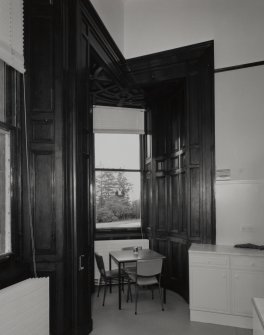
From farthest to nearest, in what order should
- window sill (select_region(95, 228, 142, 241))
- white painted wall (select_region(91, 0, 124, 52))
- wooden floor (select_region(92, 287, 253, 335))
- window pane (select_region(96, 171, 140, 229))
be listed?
1. window pane (select_region(96, 171, 140, 229))
2. window sill (select_region(95, 228, 142, 241))
3. white painted wall (select_region(91, 0, 124, 52))
4. wooden floor (select_region(92, 287, 253, 335))

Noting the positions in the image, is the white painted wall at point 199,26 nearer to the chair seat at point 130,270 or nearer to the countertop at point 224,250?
the countertop at point 224,250

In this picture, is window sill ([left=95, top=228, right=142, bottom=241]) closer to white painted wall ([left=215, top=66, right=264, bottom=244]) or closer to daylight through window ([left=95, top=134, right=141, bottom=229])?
daylight through window ([left=95, top=134, right=141, bottom=229])

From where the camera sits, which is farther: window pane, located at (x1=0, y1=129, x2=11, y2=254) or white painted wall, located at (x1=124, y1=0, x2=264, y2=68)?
white painted wall, located at (x1=124, y1=0, x2=264, y2=68)

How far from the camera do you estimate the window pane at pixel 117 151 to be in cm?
688

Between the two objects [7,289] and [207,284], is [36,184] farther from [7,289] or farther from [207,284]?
[207,284]

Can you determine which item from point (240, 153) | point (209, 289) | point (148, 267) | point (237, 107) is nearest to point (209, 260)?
point (209, 289)

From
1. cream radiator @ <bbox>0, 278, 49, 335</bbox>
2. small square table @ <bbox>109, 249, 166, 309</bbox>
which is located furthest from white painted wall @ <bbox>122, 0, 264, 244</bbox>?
cream radiator @ <bbox>0, 278, 49, 335</bbox>

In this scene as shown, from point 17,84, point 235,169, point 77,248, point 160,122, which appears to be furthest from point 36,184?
point 160,122

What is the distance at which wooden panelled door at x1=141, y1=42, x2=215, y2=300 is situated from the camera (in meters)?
5.09

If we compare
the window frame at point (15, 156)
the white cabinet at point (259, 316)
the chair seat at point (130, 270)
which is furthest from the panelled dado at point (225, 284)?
the window frame at point (15, 156)

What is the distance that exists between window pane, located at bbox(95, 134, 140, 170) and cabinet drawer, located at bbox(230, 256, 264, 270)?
3.33 metres

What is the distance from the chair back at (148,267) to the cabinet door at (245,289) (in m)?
1.16

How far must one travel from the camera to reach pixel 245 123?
191 inches

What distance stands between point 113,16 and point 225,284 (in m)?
4.33
